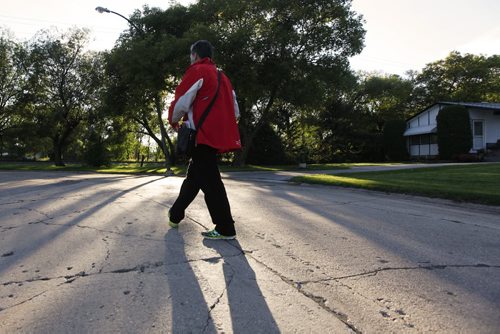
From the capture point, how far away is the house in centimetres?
3431

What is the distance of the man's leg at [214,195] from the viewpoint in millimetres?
4367

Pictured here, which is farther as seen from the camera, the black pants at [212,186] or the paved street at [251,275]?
the black pants at [212,186]

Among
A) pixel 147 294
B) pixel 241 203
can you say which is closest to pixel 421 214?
pixel 241 203

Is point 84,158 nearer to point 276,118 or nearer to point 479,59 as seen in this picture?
point 276,118

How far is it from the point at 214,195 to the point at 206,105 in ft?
3.33

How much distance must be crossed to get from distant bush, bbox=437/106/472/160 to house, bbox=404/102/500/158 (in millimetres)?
1217

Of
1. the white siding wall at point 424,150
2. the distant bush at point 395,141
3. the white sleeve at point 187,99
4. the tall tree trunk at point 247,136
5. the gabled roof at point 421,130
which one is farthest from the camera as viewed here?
the distant bush at point 395,141

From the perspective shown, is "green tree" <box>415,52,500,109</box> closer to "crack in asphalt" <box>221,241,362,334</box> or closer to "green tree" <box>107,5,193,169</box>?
"green tree" <box>107,5,193,169</box>

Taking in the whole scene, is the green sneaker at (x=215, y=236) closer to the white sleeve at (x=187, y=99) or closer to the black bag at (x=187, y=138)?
the black bag at (x=187, y=138)

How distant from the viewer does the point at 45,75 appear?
122 feet

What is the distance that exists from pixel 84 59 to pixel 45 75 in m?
3.95

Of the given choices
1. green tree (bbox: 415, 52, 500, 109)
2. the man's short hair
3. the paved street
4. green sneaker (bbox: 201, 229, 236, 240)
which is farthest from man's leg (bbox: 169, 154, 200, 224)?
green tree (bbox: 415, 52, 500, 109)

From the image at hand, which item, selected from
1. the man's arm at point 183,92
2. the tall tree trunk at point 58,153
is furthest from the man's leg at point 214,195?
the tall tree trunk at point 58,153

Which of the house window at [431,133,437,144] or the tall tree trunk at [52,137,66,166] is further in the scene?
the tall tree trunk at [52,137,66,166]
